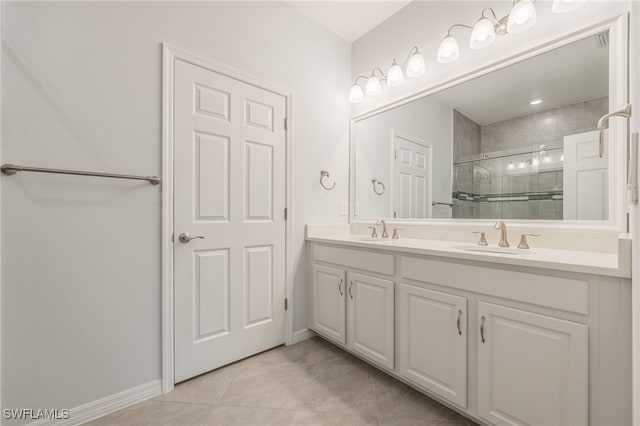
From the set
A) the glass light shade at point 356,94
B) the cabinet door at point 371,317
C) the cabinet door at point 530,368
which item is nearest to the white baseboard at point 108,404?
the cabinet door at point 371,317

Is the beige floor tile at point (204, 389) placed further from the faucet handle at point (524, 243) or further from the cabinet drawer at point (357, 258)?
the faucet handle at point (524, 243)

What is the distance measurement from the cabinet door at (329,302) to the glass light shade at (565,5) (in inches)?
71.2

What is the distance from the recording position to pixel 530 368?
108cm

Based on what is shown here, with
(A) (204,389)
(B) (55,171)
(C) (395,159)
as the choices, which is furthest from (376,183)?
(B) (55,171)

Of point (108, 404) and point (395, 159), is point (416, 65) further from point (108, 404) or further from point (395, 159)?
point (108, 404)

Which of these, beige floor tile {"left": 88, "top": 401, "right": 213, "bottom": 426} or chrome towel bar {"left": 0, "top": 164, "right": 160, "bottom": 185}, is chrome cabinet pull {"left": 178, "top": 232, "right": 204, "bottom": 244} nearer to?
chrome towel bar {"left": 0, "top": 164, "right": 160, "bottom": 185}

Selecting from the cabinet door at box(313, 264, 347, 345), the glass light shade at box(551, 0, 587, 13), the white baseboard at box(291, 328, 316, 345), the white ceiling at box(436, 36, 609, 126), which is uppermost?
the glass light shade at box(551, 0, 587, 13)

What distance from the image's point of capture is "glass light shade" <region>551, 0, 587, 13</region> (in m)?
1.30

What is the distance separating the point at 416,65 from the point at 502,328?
174 cm

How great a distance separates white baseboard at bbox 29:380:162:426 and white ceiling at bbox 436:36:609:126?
2499 millimetres

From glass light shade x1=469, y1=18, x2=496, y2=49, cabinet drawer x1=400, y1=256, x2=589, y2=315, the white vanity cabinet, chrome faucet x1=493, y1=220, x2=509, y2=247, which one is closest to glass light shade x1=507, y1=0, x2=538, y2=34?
glass light shade x1=469, y1=18, x2=496, y2=49

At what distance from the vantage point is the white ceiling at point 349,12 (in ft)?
6.97

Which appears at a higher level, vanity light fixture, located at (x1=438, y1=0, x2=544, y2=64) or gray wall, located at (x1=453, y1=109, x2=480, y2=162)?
vanity light fixture, located at (x1=438, y1=0, x2=544, y2=64)

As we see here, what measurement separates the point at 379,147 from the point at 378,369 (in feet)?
5.56
